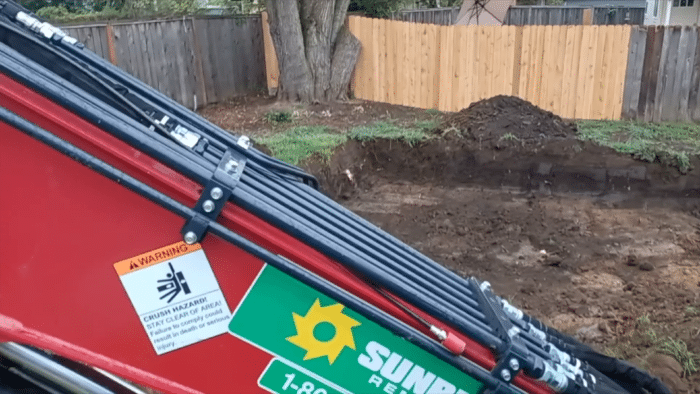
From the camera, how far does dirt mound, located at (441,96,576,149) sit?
980 cm

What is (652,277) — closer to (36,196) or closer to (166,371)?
(166,371)

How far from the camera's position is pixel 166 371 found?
1.95 meters

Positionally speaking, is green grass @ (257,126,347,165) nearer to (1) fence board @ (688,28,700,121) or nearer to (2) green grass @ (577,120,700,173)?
(2) green grass @ (577,120,700,173)

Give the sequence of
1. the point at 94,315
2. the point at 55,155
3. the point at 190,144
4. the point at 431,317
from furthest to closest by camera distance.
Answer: the point at 190,144, the point at 431,317, the point at 94,315, the point at 55,155

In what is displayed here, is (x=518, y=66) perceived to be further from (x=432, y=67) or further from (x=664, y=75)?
(x=664, y=75)

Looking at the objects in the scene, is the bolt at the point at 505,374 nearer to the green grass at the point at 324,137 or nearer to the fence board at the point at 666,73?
the green grass at the point at 324,137

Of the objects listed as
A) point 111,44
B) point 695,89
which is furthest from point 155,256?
point 695,89

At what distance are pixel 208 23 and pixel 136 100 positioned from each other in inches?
439

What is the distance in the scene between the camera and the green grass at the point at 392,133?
10172mm

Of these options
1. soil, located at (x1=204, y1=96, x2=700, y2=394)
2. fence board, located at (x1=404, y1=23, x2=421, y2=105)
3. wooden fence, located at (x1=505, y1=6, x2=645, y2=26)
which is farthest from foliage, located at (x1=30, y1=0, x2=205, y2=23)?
wooden fence, located at (x1=505, y1=6, x2=645, y2=26)

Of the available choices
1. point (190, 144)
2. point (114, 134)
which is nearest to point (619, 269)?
point (190, 144)

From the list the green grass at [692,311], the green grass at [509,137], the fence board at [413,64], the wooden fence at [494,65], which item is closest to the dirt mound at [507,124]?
the green grass at [509,137]

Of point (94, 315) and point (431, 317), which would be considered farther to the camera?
point (431, 317)

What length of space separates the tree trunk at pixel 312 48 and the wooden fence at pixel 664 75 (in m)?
5.70
